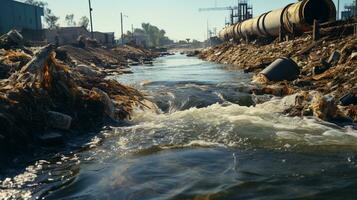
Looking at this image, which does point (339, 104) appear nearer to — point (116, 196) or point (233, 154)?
point (233, 154)

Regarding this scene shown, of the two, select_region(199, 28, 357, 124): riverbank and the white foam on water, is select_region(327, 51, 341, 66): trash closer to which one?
select_region(199, 28, 357, 124): riverbank

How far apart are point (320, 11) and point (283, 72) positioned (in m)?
13.8

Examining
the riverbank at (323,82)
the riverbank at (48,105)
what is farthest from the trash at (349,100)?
the riverbank at (48,105)

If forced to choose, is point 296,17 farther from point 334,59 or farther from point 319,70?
point 319,70

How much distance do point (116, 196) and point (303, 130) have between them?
4893 millimetres

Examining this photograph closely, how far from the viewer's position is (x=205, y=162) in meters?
7.27

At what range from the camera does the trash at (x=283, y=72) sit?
17000mm

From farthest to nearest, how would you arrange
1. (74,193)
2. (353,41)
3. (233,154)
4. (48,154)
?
(353,41), (48,154), (233,154), (74,193)

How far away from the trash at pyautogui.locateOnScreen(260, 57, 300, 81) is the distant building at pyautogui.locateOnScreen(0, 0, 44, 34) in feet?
123

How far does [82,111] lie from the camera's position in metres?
10.9

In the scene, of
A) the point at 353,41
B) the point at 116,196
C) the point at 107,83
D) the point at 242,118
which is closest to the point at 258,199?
the point at 116,196

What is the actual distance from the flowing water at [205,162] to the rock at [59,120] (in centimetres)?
72

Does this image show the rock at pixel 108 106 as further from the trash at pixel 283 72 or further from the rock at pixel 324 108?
the trash at pixel 283 72

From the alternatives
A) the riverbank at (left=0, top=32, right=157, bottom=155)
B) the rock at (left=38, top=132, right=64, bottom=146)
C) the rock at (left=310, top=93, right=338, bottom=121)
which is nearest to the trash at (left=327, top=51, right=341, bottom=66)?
the rock at (left=310, top=93, right=338, bottom=121)
